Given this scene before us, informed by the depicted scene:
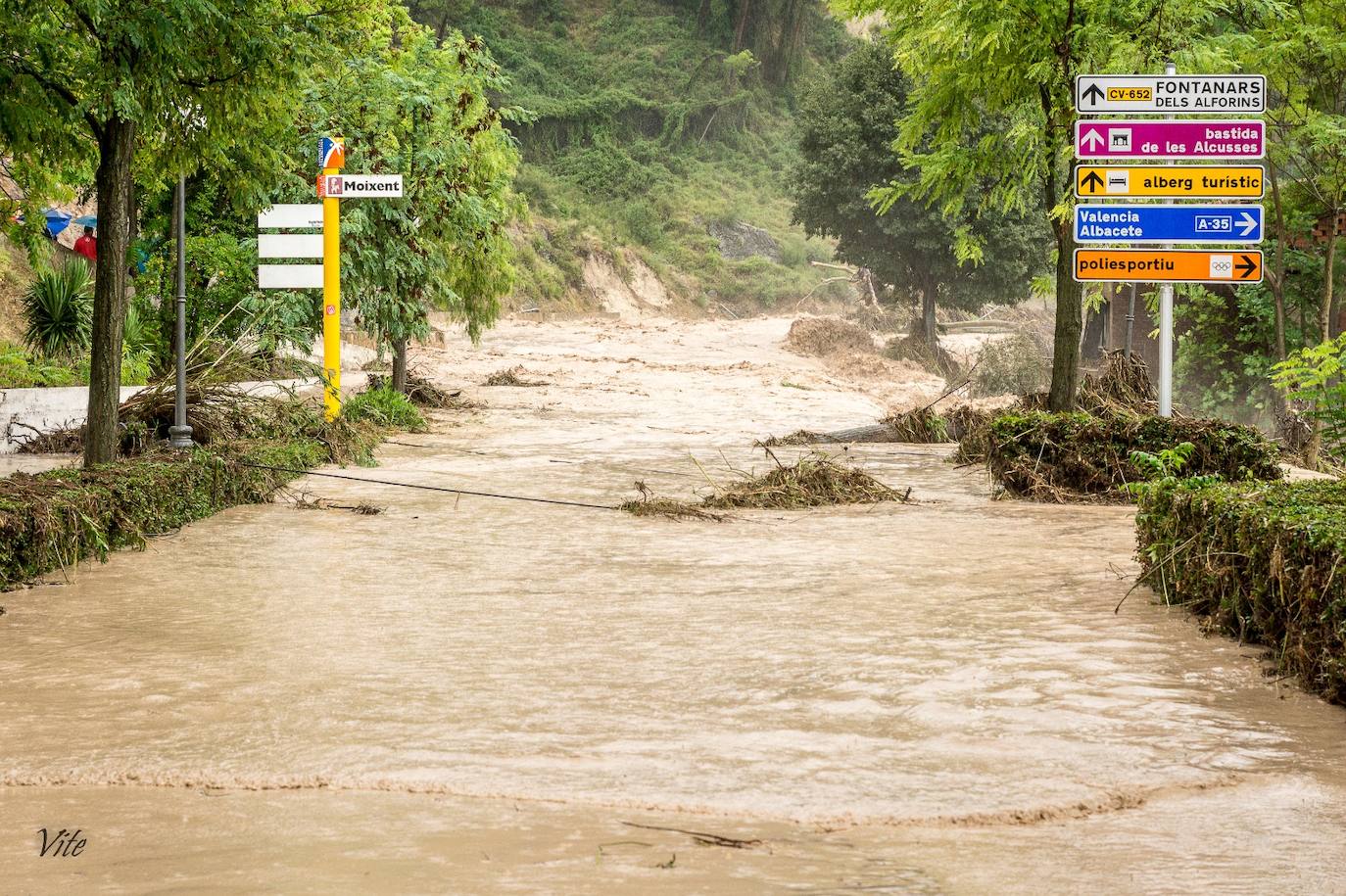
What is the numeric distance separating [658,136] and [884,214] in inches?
1247

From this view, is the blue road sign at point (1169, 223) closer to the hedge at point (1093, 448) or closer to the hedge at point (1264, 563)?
the hedge at point (1093, 448)

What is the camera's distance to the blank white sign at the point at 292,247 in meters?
19.2

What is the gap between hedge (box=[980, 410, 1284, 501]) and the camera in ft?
48.0

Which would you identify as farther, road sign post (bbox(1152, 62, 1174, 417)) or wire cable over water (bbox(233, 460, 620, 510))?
wire cable over water (bbox(233, 460, 620, 510))

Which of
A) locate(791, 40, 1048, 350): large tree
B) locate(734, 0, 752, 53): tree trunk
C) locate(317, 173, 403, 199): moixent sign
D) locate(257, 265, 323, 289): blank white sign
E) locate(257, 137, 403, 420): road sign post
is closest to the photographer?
locate(317, 173, 403, 199): moixent sign

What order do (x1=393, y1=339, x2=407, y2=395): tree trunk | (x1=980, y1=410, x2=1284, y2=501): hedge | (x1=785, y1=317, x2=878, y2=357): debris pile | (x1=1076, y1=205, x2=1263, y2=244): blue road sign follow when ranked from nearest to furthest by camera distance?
(x1=1076, y1=205, x2=1263, y2=244): blue road sign < (x1=980, y1=410, x2=1284, y2=501): hedge < (x1=393, y1=339, x2=407, y2=395): tree trunk < (x1=785, y1=317, x2=878, y2=357): debris pile

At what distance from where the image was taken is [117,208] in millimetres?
12289

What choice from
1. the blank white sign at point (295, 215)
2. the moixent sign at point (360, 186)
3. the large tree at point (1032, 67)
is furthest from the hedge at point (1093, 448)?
the blank white sign at point (295, 215)

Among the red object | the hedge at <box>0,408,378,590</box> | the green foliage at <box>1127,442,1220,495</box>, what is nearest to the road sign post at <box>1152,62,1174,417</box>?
the green foliage at <box>1127,442,1220,495</box>

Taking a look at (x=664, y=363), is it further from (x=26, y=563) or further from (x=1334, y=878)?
(x=1334, y=878)

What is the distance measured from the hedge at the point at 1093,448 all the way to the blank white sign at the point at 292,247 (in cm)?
888

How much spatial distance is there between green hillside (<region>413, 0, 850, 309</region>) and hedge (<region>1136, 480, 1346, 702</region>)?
48.9 m

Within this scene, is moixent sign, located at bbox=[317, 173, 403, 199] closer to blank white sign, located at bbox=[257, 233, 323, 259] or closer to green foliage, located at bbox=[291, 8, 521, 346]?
blank white sign, located at bbox=[257, 233, 323, 259]

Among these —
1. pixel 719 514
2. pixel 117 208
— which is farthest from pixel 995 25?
pixel 117 208
